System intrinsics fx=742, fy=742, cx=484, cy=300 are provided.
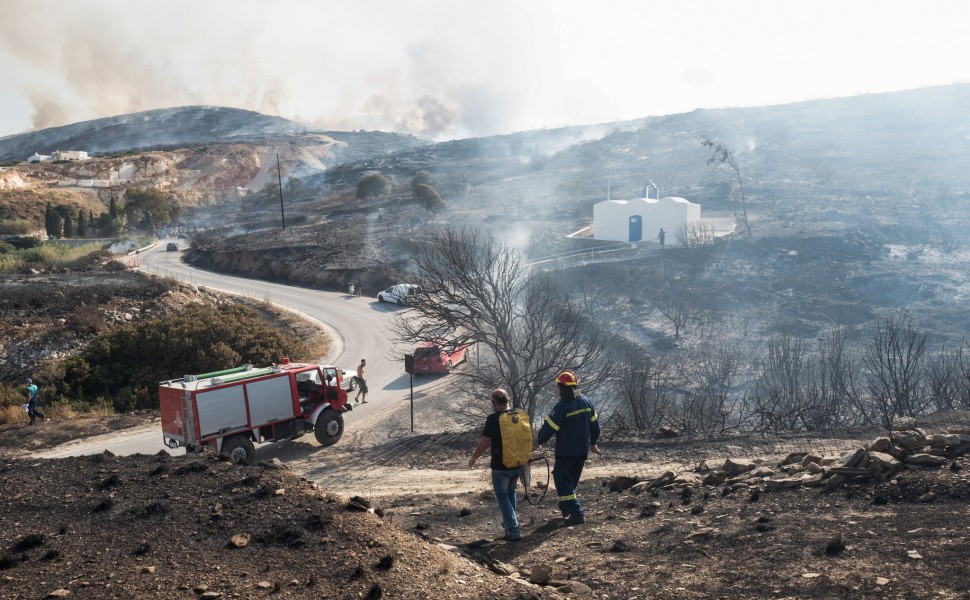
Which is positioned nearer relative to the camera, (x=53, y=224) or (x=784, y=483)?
(x=784, y=483)

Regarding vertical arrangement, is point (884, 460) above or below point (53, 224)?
below

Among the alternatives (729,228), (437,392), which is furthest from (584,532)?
(729,228)

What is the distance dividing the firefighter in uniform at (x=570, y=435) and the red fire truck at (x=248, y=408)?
7.95 meters

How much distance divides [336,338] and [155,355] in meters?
8.03

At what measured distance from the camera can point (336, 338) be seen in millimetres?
29906

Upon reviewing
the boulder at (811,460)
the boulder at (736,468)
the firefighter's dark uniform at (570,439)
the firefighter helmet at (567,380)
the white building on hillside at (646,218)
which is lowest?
the boulder at (736,468)

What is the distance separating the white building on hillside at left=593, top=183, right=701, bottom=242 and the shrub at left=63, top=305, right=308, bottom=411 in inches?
973

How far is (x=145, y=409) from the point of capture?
21375mm

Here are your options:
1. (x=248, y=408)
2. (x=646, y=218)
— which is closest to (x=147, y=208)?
(x=646, y=218)

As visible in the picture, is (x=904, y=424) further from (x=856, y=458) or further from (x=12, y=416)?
(x=12, y=416)

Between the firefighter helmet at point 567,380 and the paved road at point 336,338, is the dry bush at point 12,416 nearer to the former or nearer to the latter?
the paved road at point 336,338

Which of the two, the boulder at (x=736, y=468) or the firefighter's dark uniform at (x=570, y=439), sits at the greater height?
the firefighter's dark uniform at (x=570, y=439)

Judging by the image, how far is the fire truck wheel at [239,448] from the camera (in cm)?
1481

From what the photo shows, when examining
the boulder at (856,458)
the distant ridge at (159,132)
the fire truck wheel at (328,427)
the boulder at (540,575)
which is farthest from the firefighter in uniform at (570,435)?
the distant ridge at (159,132)
